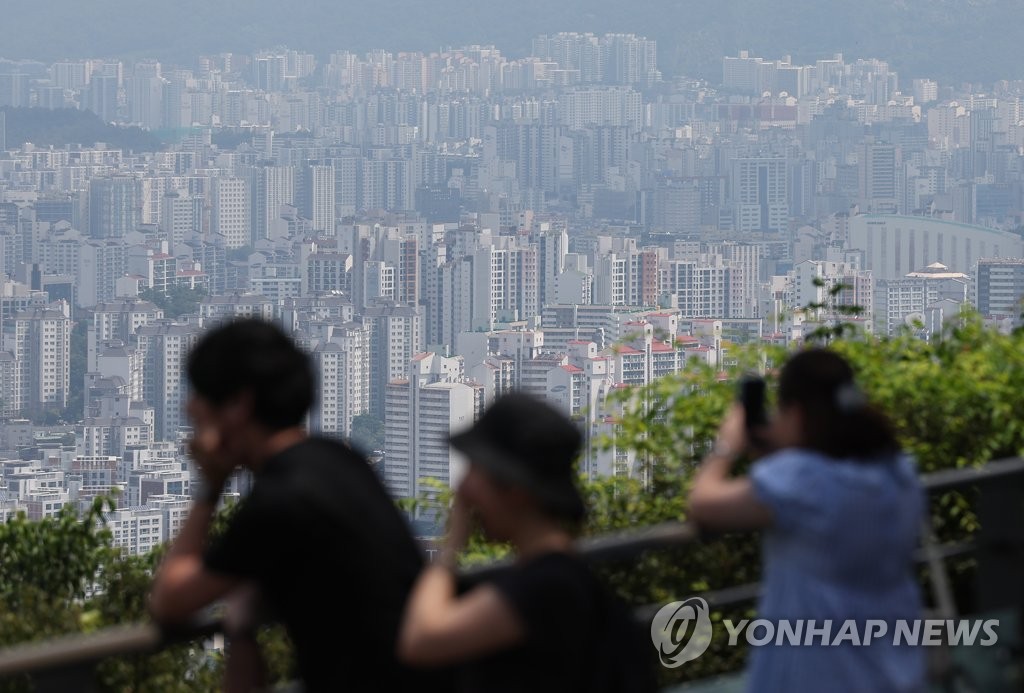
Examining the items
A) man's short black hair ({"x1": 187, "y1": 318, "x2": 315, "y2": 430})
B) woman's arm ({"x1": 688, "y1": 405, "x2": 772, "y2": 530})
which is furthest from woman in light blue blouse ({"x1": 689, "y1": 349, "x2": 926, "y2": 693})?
man's short black hair ({"x1": 187, "y1": 318, "x2": 315, "y2": 430})

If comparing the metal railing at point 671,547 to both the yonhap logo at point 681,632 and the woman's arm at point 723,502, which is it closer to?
the woman's arm at point 723,502

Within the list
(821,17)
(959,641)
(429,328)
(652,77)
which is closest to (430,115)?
(652,77)

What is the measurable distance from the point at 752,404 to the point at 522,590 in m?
0.37

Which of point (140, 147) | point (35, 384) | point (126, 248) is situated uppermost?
point (140, 147)

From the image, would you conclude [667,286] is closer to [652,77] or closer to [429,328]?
[429,328]

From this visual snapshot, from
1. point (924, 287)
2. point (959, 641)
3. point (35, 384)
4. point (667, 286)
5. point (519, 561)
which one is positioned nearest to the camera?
point (519, 561)

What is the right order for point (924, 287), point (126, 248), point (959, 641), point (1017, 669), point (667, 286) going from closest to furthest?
point (1017, 669), point (959, 641), point (924, 287), point (667, 286), point (126, 248)

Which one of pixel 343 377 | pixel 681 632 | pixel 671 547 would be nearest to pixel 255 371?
pixel 671 547

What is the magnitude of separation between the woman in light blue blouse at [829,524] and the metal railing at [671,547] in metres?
0.14

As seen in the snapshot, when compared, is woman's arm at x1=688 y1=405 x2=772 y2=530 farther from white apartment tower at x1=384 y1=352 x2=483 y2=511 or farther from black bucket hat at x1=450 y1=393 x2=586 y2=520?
white apartment tower at x1=384 y1=352 x2=483 y2=511

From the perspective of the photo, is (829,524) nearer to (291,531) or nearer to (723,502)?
(723,502)

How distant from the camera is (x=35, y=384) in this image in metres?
98.8

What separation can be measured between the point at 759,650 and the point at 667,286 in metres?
115

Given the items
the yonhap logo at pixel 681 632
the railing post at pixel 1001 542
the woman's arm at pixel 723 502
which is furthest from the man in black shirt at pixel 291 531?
the yonhap logo at pixel 681 632
